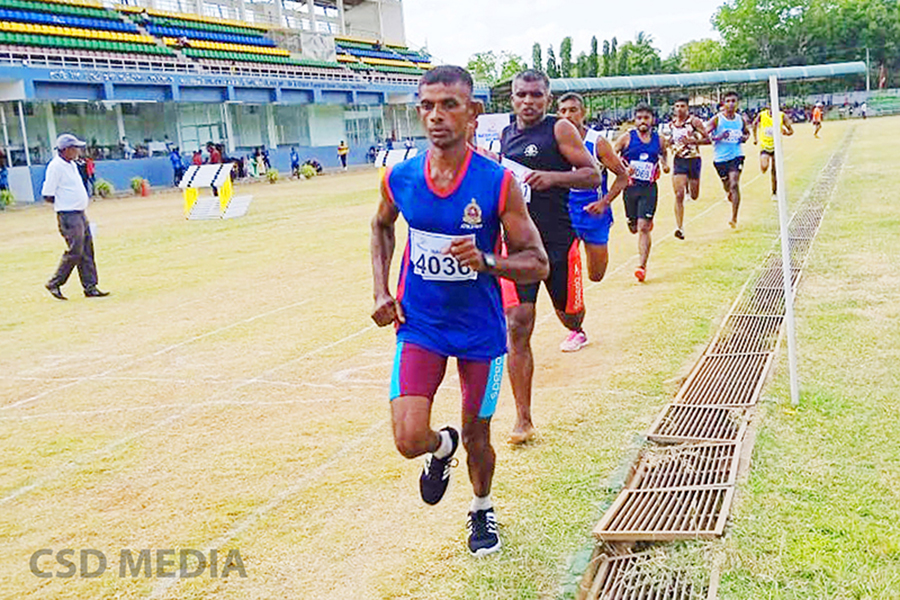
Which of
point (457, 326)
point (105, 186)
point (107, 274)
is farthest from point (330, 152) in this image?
point (457, 326)

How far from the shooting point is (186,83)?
3947cm

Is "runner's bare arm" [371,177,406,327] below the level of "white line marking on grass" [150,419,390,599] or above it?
above

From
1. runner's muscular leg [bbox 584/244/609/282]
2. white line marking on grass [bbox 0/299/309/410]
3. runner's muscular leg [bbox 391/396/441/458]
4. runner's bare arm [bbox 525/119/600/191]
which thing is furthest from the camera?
runner's muscular leg [bbox 584/244/609/282]

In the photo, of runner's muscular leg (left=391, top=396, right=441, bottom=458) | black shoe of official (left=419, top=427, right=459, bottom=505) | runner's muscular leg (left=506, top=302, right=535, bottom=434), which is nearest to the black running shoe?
black shoe of official (left=419, top=427, right=459, bottom=505)

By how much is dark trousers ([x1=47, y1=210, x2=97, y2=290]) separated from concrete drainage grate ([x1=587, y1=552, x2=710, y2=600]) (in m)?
9.28

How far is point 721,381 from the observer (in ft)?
20.4

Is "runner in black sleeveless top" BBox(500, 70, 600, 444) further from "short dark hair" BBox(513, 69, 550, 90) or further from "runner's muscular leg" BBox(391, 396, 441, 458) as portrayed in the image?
"runner's muscular leg" BBox(391, 396, 441, 458)

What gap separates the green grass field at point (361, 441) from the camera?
3725mm

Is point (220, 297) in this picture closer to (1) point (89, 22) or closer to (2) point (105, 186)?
(2) point (105, 186)

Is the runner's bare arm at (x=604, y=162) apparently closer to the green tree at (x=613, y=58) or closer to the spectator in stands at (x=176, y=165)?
the spectator in stands at (x=176, y=165)

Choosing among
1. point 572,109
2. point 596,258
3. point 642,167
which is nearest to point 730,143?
point 642,167

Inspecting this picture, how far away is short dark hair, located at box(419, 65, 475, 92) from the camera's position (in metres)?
3.65

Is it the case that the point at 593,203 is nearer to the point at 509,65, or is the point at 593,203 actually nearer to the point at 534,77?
the point at 534,77

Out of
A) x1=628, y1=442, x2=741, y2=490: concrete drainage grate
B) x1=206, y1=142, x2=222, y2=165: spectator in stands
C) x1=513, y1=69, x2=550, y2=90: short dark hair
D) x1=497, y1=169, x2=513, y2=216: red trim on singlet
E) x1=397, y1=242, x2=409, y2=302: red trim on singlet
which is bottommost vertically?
x1=628, y1=442, x2=741, y2=490: concrete drainage grate
